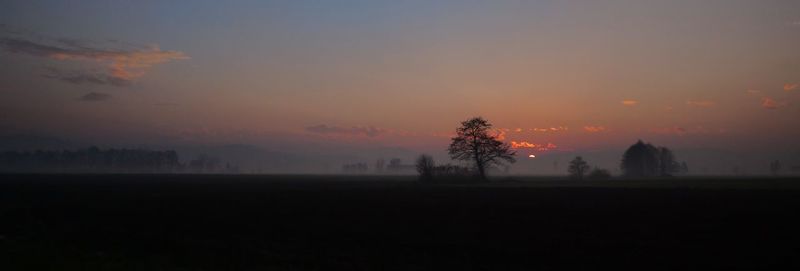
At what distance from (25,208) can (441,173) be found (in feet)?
204

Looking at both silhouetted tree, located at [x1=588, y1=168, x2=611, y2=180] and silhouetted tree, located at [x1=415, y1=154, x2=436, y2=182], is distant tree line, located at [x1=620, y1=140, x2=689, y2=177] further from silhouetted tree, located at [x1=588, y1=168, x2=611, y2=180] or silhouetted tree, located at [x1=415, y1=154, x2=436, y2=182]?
silhouetted tree, located at [x1=415, y1=154, x2=436, y2=182]

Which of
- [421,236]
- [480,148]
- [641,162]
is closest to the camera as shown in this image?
[421,236]

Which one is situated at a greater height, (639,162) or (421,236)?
(639,162)

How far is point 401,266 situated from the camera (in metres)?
18.9

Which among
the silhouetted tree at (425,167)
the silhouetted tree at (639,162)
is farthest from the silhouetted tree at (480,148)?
the silhouetted tree at (639,162)

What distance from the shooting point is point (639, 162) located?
471ft

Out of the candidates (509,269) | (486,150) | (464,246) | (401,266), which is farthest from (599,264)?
(486,150)

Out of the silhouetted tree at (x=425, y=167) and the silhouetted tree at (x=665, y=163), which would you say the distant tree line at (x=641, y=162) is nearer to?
the silhouetted tree at (x=665, y=163)

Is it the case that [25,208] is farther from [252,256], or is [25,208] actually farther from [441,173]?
[441,173]

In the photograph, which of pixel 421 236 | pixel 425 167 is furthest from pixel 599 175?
pixel 421 236

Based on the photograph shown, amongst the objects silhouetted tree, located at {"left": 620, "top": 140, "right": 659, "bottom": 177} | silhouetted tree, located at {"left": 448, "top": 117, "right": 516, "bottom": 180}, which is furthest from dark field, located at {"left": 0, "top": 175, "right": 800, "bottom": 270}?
silhouetted tree, located at {"left": 620, "top": 140, "right": 659, "bottom": 177}

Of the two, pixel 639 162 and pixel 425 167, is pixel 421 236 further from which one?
pixel 639 162

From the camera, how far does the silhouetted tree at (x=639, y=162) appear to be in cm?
14288

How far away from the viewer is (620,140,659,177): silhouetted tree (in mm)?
142875
